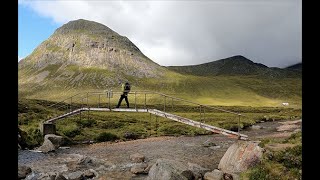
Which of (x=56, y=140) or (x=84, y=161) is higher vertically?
(x=56, y=140)

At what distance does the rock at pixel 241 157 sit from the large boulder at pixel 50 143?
20.7m

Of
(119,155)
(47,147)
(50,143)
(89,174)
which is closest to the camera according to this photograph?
(89,174)

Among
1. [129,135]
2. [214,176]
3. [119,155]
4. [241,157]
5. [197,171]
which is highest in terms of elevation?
[241,157]

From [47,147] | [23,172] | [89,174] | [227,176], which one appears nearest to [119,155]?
[47,147]

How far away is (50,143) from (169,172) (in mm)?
21188

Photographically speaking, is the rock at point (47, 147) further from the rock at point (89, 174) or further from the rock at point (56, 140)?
the rock at point (89, 174)

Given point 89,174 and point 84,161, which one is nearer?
point 89,174

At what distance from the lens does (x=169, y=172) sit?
2272 centimetres

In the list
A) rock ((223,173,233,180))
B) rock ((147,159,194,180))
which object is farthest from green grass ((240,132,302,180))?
rock ((147,159,194,180))

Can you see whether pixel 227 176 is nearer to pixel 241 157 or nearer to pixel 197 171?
pixel 241 157

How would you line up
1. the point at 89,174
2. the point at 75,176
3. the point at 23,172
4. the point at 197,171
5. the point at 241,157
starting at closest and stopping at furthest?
the point at 241,157 → the point at 75,176 → the point at 197,171 → the point at 23,172 → the point at 89,174
